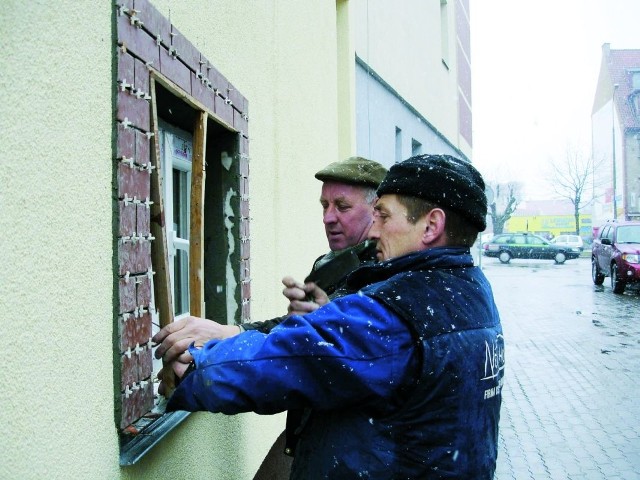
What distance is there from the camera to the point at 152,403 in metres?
2.13

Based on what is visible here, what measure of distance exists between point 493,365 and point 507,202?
6683cm

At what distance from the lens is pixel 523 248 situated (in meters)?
34.3

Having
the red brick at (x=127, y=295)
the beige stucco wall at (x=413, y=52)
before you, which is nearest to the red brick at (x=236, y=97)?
the red brick at (x=127, y=295)

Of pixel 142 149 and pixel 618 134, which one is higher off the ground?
pixel 618 134

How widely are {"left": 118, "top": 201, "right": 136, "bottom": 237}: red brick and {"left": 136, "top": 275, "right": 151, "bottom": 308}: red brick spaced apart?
165 mm

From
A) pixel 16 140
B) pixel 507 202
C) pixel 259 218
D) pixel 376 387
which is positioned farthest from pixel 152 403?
pixel 507 202

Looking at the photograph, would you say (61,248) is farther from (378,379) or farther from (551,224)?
(551,224)

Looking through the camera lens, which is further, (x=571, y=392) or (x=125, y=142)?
(x=571, y=392)

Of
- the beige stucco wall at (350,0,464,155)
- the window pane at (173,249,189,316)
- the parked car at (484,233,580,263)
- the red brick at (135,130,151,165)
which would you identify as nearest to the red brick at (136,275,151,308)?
the red brick at (135,130,151,165)

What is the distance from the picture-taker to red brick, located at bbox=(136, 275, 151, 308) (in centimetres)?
199

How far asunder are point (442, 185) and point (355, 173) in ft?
4.08

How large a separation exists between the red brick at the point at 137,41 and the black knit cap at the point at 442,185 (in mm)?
905

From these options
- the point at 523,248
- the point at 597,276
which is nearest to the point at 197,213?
the point at 597,276

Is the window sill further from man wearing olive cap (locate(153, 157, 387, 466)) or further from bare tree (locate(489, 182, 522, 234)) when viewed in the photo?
bare tree (locate(489, 182, 522, 234))
